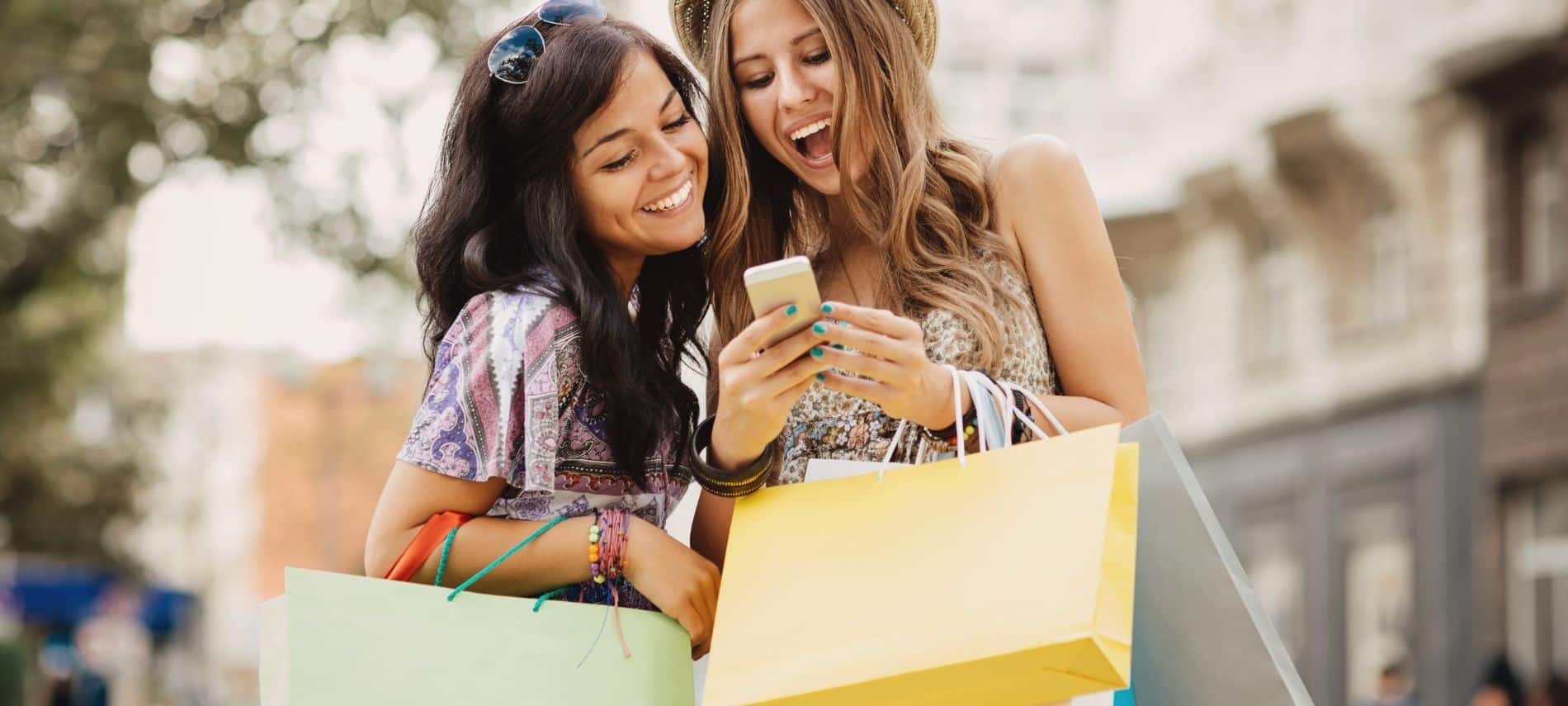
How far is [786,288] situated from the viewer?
6.41ft

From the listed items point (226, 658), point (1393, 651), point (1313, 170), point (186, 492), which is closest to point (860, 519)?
point (1393, 651)

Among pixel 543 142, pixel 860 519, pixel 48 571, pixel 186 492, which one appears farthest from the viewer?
pixel 186 492

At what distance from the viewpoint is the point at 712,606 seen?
229 cm

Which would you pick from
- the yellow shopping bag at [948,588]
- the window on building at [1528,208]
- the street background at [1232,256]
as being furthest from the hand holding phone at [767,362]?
the window on building at [1528,208]

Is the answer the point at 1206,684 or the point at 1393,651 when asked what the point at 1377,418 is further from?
the point at 1206,684

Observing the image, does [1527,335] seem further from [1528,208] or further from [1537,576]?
[1537,576]

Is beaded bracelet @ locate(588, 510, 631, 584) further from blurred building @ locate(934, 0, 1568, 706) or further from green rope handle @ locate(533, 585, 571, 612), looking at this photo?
blurred building @ locate(934, 0, 1568, 706)

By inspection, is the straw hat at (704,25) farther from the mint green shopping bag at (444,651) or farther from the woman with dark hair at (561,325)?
the mint green shopping bag at (444,651)

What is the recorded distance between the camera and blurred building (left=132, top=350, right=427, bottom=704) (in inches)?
1373

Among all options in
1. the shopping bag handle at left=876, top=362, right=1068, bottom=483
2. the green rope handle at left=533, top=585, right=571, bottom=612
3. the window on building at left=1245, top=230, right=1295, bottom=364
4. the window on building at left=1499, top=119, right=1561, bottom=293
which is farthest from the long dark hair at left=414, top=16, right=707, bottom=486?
the window on building at left=1245, top=230, right=1295, bottom=364

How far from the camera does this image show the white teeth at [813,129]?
9.04 feet

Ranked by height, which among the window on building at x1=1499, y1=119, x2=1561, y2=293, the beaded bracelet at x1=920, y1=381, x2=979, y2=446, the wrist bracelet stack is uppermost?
the window on building at x1=1499, y1=119, x2=1561, y2=293

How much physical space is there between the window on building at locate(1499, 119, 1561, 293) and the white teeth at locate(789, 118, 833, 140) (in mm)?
13246

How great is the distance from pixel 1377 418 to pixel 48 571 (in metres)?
21.0
